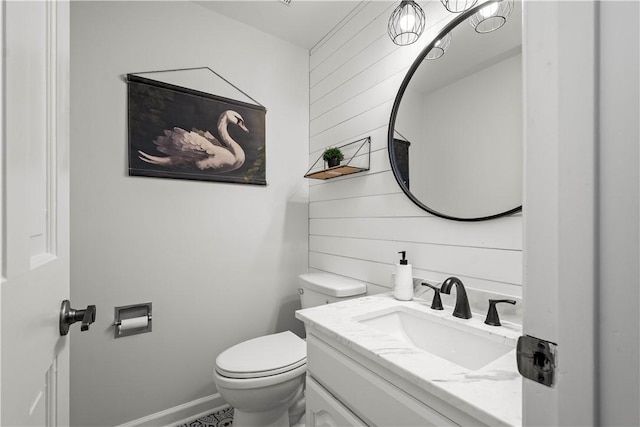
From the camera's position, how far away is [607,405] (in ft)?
1.00

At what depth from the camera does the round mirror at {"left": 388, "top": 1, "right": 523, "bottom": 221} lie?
1.00 meters

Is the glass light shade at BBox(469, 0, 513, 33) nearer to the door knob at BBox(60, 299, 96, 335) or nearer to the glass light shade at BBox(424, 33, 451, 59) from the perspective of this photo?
the glass light shade at BBox(424, 33, 451, 59)

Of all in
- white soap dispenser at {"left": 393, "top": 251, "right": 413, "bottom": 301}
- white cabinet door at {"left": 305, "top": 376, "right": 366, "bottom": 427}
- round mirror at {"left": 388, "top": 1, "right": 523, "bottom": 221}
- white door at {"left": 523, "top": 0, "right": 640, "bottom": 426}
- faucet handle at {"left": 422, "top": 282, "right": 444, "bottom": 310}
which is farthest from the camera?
white soap dispenser at {"left": 393, "top": 251, "right": 413, "bottom": 301}

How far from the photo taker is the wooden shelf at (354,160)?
5.18ft

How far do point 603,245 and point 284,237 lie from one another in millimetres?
1786

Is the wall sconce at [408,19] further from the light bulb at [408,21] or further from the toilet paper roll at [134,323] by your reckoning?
the toilet paper roll at [134,323]

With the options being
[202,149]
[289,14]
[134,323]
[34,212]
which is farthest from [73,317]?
[289,14]

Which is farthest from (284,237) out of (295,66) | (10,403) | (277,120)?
(10,403)

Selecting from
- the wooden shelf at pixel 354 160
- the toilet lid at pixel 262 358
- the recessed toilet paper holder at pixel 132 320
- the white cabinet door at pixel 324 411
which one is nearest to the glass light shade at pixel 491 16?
the wooden shelf at pixel 354 160

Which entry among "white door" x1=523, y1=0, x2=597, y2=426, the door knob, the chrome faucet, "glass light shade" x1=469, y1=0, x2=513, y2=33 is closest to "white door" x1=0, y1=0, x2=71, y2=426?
the door knob

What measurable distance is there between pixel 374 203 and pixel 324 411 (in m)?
0.97

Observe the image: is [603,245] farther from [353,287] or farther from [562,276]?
[353,287]

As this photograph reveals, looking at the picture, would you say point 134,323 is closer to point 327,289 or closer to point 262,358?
point 262,358

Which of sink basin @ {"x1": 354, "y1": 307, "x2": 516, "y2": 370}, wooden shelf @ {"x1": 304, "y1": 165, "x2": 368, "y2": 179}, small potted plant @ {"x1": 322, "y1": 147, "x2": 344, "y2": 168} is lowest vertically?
sink basin @ {"x1": 354, "y1": 307, "x2": 516, "y2": 370}
